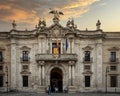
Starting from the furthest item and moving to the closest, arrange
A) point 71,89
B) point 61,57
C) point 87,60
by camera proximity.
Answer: point 87,60 < point 61,57 < point 71,89

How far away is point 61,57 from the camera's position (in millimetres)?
71812

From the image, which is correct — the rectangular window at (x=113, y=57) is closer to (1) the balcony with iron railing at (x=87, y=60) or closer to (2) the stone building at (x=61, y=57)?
(2) the stone building at (x=61, y=57)

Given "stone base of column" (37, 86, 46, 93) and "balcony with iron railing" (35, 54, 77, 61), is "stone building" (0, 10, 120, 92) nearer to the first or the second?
"balcony with iron railing" (35, 54, 77, 61)

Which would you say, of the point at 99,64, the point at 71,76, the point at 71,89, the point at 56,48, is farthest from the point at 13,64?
the point at 99,64

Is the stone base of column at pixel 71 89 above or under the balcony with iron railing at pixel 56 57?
under

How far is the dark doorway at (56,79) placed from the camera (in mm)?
75188

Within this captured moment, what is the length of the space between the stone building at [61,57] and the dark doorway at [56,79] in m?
1.65

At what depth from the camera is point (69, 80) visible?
72.2 m

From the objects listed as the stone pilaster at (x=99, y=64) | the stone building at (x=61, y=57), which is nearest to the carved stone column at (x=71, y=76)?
the stone building at (x=61, y=57)

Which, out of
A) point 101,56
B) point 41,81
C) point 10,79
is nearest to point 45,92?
point 41,81

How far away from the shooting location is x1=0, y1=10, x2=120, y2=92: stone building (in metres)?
72.4

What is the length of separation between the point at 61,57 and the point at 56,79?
6.53 m

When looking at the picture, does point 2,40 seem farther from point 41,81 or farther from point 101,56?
point 101,56

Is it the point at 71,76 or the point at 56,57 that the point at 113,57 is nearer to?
the point at 71,76
